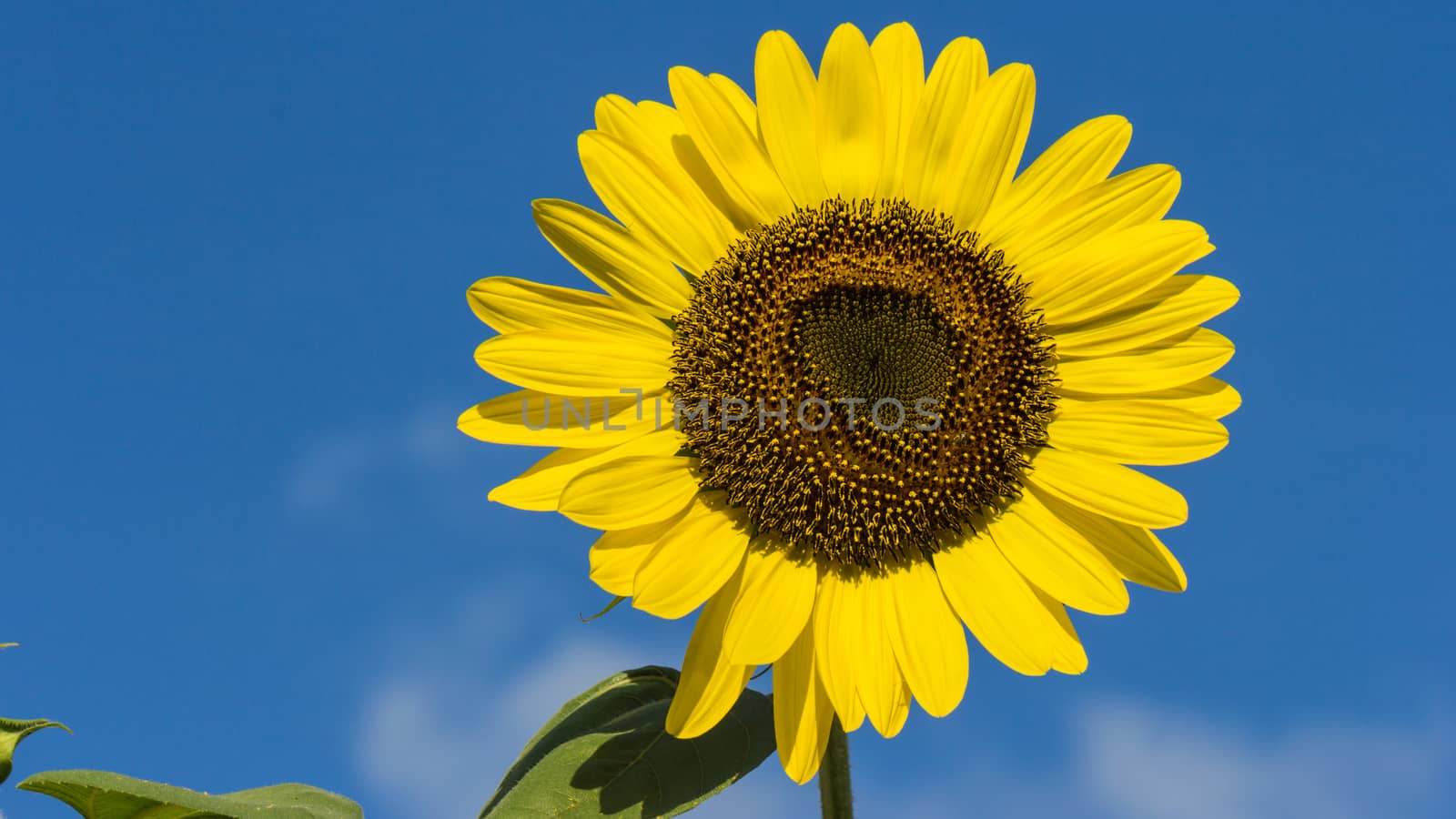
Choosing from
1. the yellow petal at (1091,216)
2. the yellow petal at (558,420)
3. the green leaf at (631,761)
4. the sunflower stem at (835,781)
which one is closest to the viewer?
the green leaf at (631,761)

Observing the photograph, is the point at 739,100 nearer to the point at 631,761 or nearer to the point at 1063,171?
the point at 1063,171

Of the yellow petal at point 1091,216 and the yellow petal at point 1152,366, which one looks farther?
the yellow petal at point 1091,216

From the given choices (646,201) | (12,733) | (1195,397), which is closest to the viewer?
(12,733)

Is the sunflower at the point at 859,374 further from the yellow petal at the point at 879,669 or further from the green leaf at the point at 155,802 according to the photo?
the green leaf at the point at 155,802

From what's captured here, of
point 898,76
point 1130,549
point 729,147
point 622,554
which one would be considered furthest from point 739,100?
point 1130,549

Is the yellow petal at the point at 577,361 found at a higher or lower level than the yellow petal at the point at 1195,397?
higher

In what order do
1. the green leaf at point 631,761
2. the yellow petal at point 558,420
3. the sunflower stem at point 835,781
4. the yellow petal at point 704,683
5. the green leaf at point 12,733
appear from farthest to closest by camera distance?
the yellow petal at point 558,420
the sunflower stem at point 835,781
the yellow petal at point 704,683
the green leaf at point 631,761
the green leaf at point 12,733

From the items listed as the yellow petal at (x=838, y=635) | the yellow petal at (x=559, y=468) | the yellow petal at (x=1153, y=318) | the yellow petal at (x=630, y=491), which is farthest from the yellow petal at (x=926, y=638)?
the yellow petal at (x=1153, y=318)

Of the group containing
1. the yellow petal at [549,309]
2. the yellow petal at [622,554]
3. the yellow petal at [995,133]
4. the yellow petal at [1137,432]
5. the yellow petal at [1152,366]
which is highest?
the yellow petal at [995,133]
